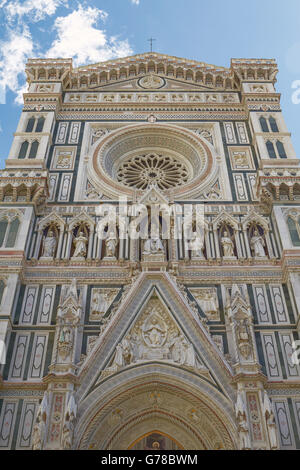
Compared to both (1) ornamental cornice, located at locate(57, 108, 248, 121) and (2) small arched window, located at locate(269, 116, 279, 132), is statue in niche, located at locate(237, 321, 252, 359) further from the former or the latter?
(1) ornamental cornice, located at locate(57, 108, 248, 121)

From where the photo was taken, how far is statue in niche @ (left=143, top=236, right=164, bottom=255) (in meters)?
13.6

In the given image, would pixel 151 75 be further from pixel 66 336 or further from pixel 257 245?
pixel 66 336

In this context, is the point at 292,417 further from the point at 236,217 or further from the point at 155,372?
the point at 236,217

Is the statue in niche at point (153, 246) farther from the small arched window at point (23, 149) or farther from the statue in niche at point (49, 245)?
the small arched window at point (23, 149)

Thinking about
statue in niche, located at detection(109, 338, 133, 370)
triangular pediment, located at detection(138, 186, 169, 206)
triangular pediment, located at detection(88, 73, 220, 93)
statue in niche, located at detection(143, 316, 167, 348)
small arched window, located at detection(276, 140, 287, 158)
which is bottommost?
statue in niche, located at detection(109, 338, 133, 370)

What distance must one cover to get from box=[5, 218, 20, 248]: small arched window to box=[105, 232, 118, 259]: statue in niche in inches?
92.6

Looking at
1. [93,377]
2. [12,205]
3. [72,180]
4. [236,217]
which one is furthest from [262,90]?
[93,377]

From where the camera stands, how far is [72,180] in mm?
16250

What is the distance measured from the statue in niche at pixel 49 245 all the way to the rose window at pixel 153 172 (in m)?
3.62

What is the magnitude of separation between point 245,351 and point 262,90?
1106cm

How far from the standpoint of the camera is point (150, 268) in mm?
13219

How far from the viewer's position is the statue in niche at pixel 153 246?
13.6 meters

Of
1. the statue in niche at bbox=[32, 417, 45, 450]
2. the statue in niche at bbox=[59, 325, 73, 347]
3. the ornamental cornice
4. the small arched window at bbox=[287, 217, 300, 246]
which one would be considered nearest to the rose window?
the ornamental cornice

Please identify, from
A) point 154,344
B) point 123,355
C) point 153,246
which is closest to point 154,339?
point 154,344
